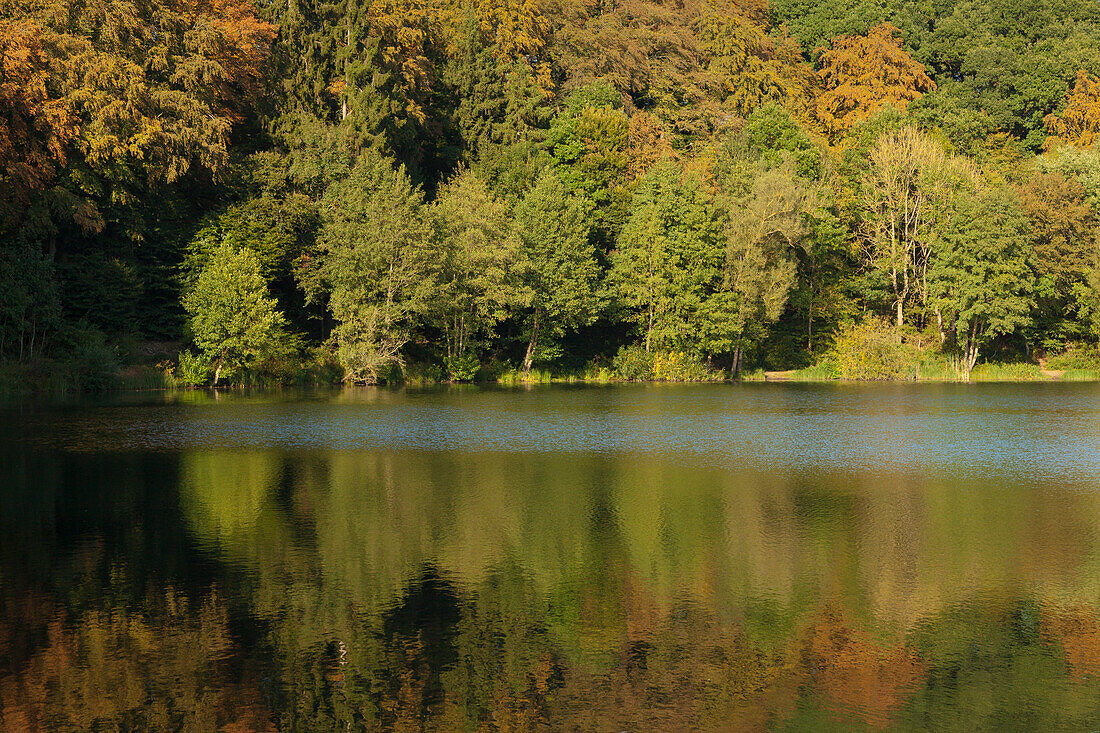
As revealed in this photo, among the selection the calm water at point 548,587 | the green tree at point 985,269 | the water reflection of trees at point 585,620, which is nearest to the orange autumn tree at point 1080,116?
the green tree at point 985,269

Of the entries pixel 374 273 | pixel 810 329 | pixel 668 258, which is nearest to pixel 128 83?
pixel 374 273

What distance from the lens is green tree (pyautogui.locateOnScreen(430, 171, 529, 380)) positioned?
182 ft

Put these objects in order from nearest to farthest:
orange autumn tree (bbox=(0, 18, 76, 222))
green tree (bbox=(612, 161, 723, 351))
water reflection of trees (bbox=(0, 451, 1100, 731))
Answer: water reflection of trees (bbox=(0, 451, 1100, 731))
orange autumn tree (bbox=(0, 18, 76, 222))
green tree (bbox=(612, 161, 723, 351))

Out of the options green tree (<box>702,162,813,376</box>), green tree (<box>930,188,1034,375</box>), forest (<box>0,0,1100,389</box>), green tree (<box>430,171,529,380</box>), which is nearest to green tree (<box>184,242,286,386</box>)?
forest (<box>0,0,1100,389</box>)

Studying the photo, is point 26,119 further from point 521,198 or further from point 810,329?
point 810,329

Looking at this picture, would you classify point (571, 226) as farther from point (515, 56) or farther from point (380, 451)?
point (380, 451)

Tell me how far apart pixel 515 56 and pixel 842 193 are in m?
25.8

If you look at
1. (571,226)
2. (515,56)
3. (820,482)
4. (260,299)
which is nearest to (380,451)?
(820,482)

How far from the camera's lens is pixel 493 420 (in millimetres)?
32719

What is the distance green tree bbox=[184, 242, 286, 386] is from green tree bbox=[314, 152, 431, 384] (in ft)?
13.6

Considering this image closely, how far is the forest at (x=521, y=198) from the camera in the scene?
46.8 meters

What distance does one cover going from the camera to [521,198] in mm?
65375

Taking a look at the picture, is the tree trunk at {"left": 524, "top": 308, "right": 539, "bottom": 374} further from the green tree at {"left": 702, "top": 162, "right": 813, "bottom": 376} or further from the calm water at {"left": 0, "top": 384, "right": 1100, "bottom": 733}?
the calm water at {"left": 0, "top": 384, "right": 1100, "bottom": 733}

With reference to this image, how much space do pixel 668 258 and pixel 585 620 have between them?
5350 cm
